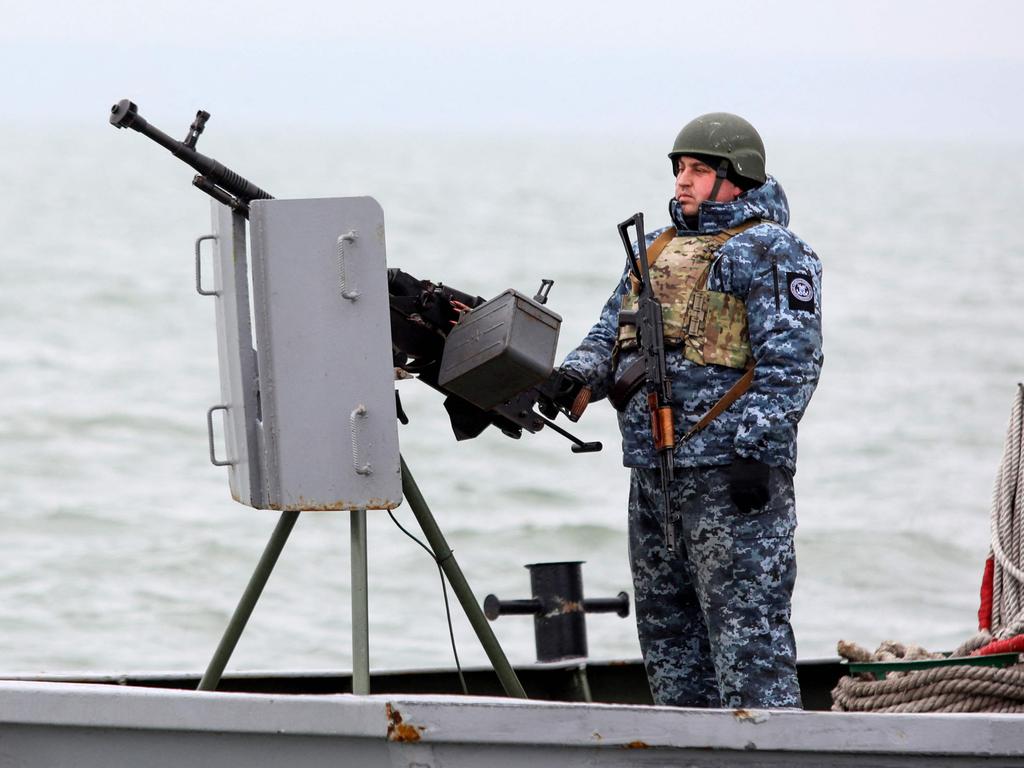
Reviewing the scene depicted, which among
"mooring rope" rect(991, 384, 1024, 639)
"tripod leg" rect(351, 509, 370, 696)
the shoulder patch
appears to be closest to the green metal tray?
"mooring rope" rect(991, 384, 1024, 639)

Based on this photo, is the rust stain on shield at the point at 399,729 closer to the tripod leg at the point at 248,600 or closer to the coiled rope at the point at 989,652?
the tripod leg at the point at 248,600

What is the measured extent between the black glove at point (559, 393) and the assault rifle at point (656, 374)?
0.18 metres

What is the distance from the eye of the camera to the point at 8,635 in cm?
1197

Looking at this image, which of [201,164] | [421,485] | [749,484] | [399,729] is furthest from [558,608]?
[421,485]

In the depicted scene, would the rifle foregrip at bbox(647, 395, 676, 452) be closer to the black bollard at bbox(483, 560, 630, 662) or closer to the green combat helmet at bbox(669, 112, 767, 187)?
Answer: the green combat helmet at bbox(669, 112, 767, 187)

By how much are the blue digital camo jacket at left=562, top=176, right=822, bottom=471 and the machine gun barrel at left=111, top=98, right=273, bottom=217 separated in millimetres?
964

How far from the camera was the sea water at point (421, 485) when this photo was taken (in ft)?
41.0

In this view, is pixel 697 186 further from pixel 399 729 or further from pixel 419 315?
pixel 399 729

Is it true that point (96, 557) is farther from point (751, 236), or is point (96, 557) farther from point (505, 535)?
point (751, 236)

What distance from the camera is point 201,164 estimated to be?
3850 mm

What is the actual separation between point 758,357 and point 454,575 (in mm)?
900

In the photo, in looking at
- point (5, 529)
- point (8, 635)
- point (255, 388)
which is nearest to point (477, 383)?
point (255, 388)

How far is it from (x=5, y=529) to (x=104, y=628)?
293 centimetres

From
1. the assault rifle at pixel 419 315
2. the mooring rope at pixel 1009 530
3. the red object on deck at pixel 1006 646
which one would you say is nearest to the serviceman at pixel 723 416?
the assault rifle at pixel 419 315
